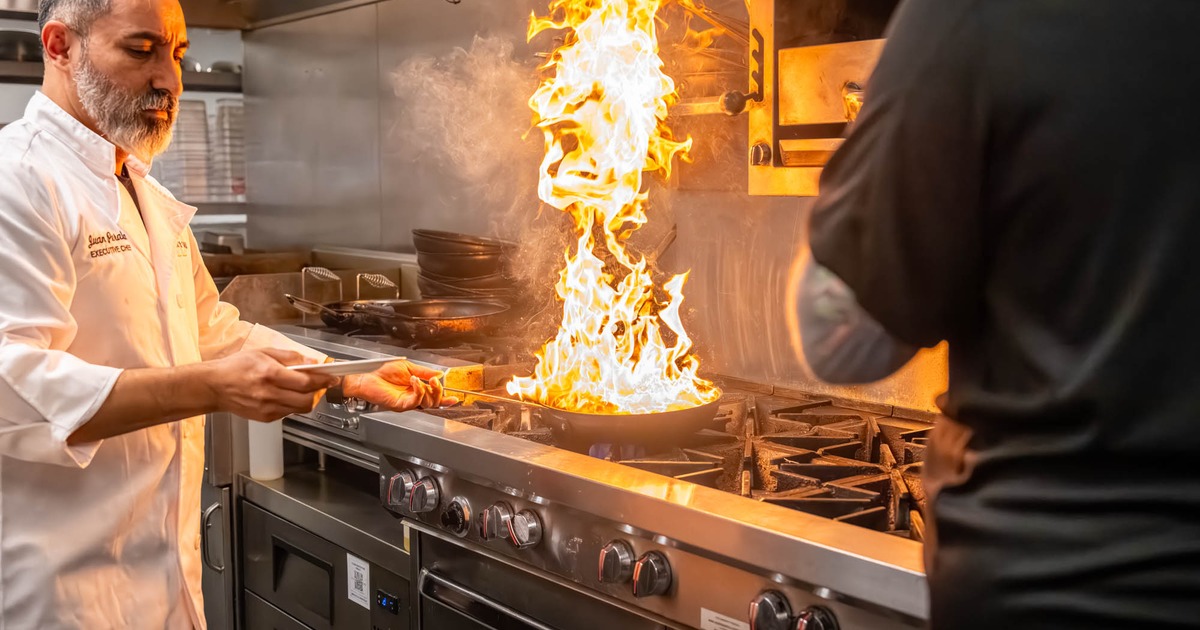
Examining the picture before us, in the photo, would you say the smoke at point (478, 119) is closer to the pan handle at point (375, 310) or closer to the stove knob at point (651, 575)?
the pan handle at point (375, 310)

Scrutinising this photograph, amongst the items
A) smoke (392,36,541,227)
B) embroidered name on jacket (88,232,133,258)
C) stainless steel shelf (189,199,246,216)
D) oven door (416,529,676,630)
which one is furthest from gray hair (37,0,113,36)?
stainless steel shelf (189,199,246,216)

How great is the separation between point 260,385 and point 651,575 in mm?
708

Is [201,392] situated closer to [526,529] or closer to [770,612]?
[526,529]

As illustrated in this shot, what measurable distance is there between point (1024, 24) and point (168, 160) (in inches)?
203

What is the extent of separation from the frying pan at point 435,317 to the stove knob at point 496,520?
1047mm

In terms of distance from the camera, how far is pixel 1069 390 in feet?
2.93

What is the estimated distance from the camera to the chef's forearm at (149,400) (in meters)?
1.71

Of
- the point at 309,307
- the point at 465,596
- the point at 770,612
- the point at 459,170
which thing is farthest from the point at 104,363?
the point at 459,170

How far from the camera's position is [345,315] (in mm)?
3268

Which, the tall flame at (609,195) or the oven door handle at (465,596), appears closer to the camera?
the oven door handle at (465,596)

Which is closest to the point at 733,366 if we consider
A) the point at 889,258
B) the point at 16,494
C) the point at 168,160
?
the point at 16,494

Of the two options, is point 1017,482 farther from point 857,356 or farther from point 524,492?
point 524,492

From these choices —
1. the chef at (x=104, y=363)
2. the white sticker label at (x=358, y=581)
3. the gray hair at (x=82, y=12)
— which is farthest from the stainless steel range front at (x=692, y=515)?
the gray hair at (x=82, y=12)

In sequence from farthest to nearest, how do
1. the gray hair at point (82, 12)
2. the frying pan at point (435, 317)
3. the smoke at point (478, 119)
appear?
the smoke at point (478, 119)
the frying pan at point (435, 317)
the gray hair at point (82, 12)
